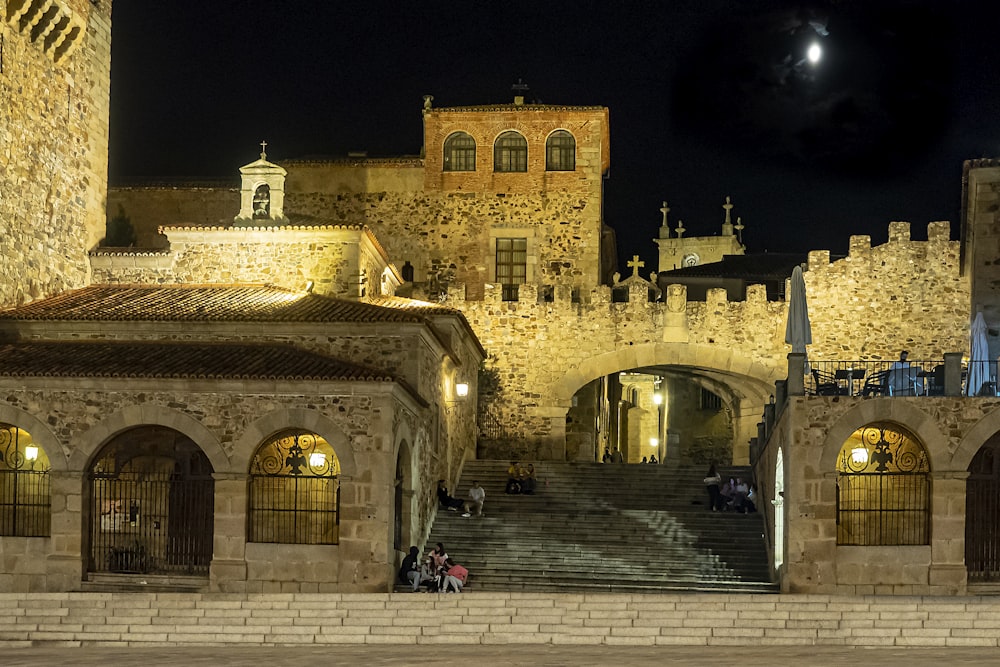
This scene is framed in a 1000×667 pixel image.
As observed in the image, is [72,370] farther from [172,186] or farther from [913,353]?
[913,353]

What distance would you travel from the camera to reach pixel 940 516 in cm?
2433

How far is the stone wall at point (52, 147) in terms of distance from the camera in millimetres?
29328

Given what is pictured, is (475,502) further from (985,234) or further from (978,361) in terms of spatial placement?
(985,234)

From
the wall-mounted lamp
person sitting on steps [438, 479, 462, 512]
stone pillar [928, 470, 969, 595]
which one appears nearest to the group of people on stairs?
person sitting on steps [438, 479, 462, 512]

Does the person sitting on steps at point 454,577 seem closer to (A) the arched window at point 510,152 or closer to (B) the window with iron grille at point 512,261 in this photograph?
(B) the window with iron grille at point 512,261

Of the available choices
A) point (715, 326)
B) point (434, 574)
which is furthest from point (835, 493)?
point (715, 326)

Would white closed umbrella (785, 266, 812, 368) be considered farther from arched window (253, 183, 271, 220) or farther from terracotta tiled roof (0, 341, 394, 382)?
arched window (253, 183, 271, 220)

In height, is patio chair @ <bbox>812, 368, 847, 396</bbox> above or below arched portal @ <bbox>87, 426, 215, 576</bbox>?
above

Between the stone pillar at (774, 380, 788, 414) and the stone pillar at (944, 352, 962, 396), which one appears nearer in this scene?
the stone pillar at (944, 352, 962, 396)

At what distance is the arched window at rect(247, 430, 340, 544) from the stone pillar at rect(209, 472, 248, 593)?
0.78 m

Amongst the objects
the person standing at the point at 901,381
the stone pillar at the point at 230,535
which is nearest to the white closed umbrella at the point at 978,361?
the person standing at the point at 901,381

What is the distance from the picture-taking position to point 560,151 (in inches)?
1644

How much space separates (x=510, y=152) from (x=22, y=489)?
18.7m

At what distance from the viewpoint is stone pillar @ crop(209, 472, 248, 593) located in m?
24.6
